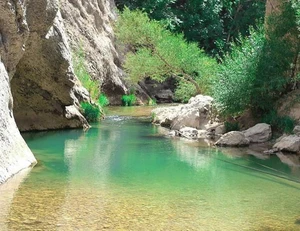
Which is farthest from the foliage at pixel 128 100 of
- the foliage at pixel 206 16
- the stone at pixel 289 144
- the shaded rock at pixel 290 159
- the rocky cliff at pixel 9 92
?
the rocky cliff at pixel 9 92

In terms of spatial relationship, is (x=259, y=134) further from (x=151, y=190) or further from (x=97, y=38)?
(x=97, y=38)

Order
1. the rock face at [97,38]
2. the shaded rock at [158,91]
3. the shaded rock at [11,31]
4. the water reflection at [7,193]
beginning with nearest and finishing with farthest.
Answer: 1. the water reflection at [7,193]
2. the shaded rock at [11,31]
3. the rock face at [97,38]
4. the shaded rock at [158,91]

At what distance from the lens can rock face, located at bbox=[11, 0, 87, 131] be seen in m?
15.1

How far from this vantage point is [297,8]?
14.8m

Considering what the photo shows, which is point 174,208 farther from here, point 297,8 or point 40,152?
point 297,8

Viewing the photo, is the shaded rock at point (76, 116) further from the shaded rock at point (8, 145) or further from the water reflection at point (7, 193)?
the water reflection at point (7, 193)

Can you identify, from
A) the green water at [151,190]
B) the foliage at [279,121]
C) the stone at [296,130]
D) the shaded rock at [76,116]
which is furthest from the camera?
the shaded rock at [76,116]

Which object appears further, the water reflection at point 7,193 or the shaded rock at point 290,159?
the shaded rock at point 290,159

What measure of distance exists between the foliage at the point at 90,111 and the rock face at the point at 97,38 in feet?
23.3

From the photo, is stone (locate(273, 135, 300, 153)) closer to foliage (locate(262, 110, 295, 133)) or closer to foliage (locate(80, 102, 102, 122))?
foliage (locate(262, 110, 295, 133))

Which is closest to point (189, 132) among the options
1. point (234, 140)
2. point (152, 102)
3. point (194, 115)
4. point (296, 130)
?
point (194, 115)

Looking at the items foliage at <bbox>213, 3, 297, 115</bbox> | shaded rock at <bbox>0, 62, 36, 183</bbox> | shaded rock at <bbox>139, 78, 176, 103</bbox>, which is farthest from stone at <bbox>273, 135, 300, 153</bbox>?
shaded rock at <bbox>139, 78, 176, 103</bbox>

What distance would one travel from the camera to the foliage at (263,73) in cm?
1578

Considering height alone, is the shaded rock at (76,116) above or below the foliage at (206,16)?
below
